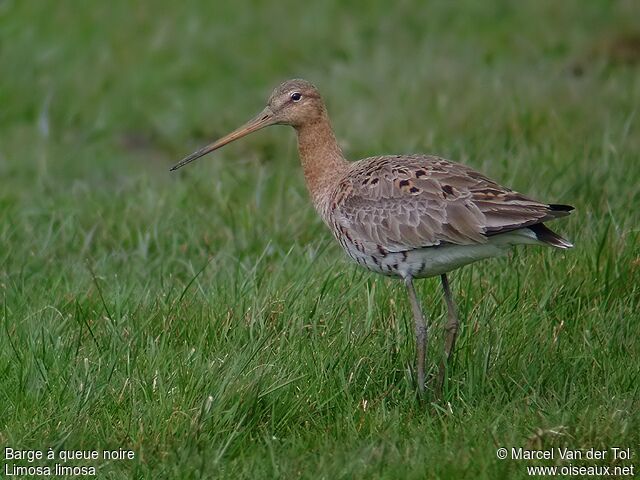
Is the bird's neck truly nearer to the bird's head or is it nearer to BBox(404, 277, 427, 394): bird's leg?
the bird's head

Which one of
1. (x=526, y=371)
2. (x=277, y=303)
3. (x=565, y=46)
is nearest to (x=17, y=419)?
(x=277, y=303)

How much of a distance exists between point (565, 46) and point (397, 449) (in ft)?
23.5

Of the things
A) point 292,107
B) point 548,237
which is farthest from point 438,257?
point 292,107

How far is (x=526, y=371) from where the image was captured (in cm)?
544

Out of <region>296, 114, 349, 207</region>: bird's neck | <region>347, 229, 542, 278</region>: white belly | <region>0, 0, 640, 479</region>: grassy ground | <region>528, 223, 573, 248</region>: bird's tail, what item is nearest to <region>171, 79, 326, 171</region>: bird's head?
<region>296, 114, 349, 207</region>: bird's neck

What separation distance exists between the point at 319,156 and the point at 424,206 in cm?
87

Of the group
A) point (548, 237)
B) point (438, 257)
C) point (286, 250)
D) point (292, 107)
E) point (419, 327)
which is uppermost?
point (292, 107)

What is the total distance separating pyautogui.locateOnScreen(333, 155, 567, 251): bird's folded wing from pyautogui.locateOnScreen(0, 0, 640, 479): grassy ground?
486 millimetres

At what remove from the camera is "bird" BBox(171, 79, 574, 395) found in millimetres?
5301

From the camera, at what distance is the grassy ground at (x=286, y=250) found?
4977 mm

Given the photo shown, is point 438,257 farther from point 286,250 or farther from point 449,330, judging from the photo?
point 286,250

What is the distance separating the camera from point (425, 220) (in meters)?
5.46

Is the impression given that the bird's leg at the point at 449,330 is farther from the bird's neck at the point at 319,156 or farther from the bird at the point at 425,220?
the bird's neck at the point at 319,156

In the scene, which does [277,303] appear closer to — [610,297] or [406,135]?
[610,297]
